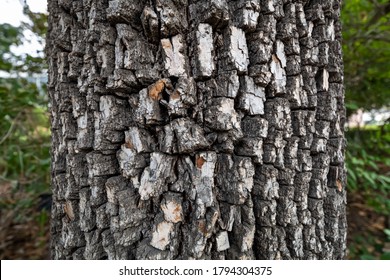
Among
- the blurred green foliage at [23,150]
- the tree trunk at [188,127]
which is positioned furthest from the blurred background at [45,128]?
the tree trunk at [188,127]

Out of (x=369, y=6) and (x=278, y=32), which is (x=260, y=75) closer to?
(x=278, y=32)

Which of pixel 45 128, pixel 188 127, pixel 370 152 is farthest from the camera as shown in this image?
pixel 45 128

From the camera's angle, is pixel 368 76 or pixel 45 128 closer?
pixel 368 76

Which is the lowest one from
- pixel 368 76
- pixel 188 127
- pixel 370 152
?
pixel 370 152

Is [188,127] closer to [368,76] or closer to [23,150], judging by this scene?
[368,76]

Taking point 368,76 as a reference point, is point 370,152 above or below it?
below

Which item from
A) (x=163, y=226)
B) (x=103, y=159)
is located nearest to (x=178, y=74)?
(x=103, y=159)

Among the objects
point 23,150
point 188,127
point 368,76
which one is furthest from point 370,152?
point 23,150
